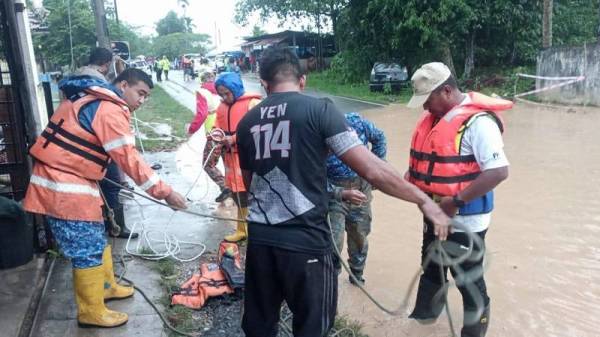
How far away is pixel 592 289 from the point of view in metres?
4.41

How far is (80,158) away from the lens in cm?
318

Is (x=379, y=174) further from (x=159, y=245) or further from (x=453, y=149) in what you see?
(x=159, y=245)

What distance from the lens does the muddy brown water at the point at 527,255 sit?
157 inches

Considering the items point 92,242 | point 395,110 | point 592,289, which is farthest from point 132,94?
point 395,110

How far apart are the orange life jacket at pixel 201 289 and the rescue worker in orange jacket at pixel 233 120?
2.86 feet

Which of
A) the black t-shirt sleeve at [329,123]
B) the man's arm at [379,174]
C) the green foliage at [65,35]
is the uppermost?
the green foliage at [65,35]

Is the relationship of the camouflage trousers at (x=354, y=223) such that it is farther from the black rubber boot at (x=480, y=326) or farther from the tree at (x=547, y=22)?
the tree at (x=547, y=22)

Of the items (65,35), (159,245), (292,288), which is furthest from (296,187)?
(65,35)

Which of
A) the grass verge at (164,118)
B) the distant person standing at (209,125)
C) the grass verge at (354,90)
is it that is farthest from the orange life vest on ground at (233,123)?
the grass verge at (354,90)

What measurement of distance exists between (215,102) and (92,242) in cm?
Result: 375

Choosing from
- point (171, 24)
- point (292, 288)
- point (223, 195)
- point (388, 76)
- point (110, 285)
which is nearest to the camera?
point (292, 288)

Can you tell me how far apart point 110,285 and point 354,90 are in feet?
63.6

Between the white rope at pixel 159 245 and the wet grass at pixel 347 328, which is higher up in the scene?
the white rope at pixel 159 245

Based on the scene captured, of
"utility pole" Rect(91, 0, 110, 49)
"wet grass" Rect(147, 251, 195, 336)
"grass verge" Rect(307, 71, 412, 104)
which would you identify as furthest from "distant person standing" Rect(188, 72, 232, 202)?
"grass verge" Rect(307, 71, 412, 104)
